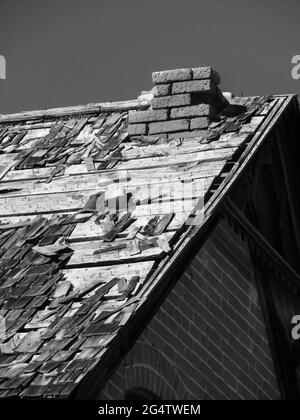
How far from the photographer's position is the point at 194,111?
18.9 meters

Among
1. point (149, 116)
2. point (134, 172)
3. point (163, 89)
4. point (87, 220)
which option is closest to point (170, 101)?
point (163, 89)

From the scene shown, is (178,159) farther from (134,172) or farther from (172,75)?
(172,75)

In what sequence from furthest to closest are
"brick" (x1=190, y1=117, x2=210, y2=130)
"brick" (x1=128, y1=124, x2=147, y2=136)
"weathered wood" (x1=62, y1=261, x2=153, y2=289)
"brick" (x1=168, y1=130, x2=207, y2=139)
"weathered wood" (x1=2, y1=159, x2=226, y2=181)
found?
1. "brick" (x1=128, y1=124, x2=147, y2=136)
2. "brick" (x1=190, y1=117, x2=210, y2=130)
3. "brick" (x1=168, y1=130, x2=207, y2=139)
4. "weathered wood" (x1=2, y1=159, x2=226, y2=181)
5. "weathered wood" (x1=62, y1=261, x2=153, y2=289)

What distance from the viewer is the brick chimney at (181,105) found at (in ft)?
61.8

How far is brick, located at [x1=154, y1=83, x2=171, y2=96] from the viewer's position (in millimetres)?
19203

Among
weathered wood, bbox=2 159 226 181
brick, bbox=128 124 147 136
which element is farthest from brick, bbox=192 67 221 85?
weathered wood, bbox=2 159 226 181

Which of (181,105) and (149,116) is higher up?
(181,105)

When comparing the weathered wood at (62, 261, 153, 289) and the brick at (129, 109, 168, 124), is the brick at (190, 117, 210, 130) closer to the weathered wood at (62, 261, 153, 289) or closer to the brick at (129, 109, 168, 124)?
the brick at (129, 109, 168, 124)

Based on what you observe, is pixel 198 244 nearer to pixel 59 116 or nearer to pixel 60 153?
pixel 60 153

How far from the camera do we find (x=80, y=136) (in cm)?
1961

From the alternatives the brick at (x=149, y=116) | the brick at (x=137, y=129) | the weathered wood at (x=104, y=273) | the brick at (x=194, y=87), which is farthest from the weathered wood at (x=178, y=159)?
the weathered wood at (x=104, y=273)

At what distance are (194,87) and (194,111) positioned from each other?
0.98 feet

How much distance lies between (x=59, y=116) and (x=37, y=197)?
2971 mm

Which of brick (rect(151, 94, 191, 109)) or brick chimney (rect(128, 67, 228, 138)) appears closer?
brick chimney (rect(128, 67, 228, 138))
